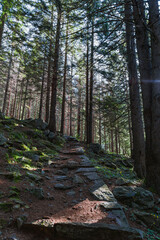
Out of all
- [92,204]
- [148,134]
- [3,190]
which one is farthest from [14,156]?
[148,134]

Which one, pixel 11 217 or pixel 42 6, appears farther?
pixel 42 6

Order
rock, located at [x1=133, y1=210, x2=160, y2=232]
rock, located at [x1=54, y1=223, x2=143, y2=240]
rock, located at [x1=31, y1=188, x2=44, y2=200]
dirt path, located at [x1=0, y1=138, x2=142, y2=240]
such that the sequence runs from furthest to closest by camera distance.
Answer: rock, located at [x1=31, y1=188, x2=44, y2=200] → rock, located at [x1=133, y1=210, x2=160, y2=232] → dirt path, located at [x1=0, y1=138, x2=142, y2=240] → rock, located at [x1=54, y1=223, x2=143, y2=240]

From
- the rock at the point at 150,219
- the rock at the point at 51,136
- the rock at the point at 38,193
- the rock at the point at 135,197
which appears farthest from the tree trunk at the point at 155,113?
the rock at the point at 51,136

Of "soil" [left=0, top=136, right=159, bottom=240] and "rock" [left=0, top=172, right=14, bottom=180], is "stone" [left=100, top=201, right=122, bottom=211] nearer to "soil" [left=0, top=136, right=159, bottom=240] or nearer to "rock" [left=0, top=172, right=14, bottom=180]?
"soil" [left=0, top=136, right=159, bottom=240]

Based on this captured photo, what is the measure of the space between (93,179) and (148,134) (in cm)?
249

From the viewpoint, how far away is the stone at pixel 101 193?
3317mm

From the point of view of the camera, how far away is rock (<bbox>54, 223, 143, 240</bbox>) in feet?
6.47

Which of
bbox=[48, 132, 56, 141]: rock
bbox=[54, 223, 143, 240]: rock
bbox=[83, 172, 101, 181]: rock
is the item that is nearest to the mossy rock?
bbox=[54, 223, 143, 240]: rock

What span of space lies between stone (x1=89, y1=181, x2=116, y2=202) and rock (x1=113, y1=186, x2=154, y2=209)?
0.26m

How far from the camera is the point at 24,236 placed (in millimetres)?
1927

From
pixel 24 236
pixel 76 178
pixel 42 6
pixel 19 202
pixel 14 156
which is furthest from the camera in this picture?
pixel 42 6

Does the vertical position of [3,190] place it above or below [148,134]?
below

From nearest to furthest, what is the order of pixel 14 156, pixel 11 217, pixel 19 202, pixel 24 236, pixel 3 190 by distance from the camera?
pixel 24 236 → pixel 11 217 → pixel 19 202 → pixel 3 190 → pixel 14 156

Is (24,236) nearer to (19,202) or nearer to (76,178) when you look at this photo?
(19,202)
